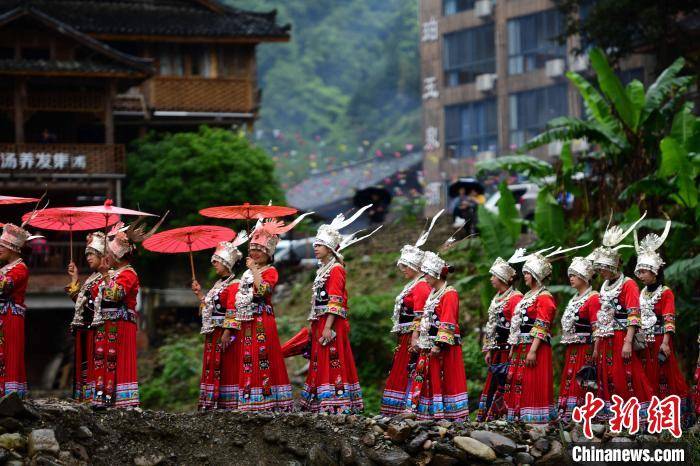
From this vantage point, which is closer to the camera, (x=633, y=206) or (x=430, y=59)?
(x=633, y=206)

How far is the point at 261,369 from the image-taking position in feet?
45.2

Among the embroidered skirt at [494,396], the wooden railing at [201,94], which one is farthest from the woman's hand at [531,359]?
the wooden railing at [201,94]

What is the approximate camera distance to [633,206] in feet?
60.4

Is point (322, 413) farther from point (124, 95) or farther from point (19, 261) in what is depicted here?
point (124, 95)

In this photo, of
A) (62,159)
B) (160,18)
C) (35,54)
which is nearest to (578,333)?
(62,159)

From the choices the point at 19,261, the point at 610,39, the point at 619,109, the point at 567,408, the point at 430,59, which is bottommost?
the point at 567,408

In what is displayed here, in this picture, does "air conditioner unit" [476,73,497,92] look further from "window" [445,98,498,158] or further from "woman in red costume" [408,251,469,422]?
"woman in red costume" [408,251,469,422]

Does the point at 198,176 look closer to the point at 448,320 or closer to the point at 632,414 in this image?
the point at 448,320

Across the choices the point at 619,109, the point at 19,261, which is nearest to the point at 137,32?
the point at 619,109

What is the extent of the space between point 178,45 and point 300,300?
10.6 metres

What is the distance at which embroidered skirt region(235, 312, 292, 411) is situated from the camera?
13703 mm

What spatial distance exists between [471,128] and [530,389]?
28.6m

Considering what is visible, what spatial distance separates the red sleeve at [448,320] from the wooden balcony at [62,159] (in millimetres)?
16925

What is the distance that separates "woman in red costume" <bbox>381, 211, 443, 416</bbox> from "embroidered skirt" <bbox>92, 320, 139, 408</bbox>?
2.65 m
